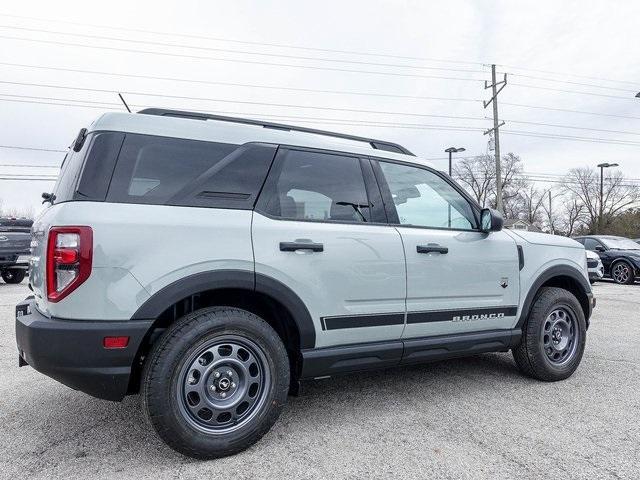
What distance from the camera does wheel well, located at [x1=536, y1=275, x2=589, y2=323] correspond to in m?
4.31

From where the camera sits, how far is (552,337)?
4062 mm

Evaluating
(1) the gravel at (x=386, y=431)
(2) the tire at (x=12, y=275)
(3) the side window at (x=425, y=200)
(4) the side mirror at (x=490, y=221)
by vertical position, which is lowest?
(1) the gravel at (x=386, y=431)

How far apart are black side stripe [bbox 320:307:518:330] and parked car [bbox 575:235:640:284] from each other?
12.0 m

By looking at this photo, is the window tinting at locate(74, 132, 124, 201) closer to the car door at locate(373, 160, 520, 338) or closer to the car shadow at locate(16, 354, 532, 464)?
the car shadow at locate(16, 354, 532, 464)

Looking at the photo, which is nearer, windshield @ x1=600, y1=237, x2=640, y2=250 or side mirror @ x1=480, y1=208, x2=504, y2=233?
side mirror @ x1=480, y1=208, x2=504, y2=233

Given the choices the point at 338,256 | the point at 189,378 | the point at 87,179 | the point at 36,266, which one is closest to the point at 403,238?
the point at 338,256

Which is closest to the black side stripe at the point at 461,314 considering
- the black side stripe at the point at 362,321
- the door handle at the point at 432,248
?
the black side stripe at the point at 362,321

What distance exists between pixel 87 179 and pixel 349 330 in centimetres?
180

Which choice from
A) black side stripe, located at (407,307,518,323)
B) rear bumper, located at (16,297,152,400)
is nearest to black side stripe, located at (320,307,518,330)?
black side stripe, located at (407,307,518,323)

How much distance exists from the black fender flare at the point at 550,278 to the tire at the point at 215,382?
88.9 inches

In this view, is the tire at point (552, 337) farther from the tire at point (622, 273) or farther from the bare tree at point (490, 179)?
the bare tree at point (490, 179)

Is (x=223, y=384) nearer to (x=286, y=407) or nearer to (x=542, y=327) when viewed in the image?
(x=286, y=407)

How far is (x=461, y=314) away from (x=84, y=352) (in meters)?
2.57

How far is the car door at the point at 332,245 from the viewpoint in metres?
2.81
